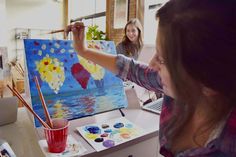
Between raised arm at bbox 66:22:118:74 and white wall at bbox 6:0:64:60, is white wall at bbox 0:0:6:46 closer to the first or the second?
white wall at bbox 6:0:64:60

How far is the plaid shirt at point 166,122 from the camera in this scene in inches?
17.3

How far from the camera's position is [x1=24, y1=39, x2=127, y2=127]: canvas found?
2.56 feet

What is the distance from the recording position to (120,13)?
3.89 metres

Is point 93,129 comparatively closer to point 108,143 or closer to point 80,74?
point 108,143

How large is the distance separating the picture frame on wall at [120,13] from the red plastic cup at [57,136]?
132 inches

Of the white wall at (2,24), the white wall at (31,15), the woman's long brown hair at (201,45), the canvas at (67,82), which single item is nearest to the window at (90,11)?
the white wall at (31,15)

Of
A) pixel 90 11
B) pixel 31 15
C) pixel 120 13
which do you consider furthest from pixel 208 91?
pixel 31 15

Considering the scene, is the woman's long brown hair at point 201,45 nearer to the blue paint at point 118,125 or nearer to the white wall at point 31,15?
the blue paint at point 118,125

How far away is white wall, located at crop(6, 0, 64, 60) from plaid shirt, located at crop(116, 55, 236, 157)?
5.11 metres

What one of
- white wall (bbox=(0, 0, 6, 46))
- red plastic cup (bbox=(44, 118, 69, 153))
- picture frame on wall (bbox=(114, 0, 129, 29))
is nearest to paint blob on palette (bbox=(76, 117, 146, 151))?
red plastic cup (bbox=(44, 118, 69, 153))

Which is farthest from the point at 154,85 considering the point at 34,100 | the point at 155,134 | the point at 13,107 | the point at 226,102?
the point at 13,107

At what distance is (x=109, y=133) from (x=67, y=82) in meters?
0.27

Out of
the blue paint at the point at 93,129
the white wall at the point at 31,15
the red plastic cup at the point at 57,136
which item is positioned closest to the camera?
the red plastic cup at the point at 57,136

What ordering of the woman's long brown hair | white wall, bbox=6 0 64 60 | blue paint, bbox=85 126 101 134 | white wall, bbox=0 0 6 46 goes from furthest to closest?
white wall, bbox=6 0 64 60 → white wall, bbox=0 0 6 46 → blue paint, bbox=85 126 101 134 → the woman's long brown hair
